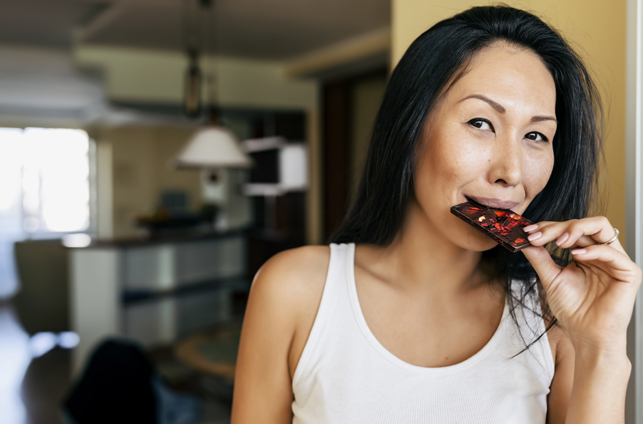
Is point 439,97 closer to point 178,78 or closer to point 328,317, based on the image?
point 328,317

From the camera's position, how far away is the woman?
0.82m

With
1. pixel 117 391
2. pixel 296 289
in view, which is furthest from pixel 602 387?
pixel 117 391

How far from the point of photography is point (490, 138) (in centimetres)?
82

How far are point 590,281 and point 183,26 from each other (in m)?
4.19

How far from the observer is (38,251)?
5.24 metres

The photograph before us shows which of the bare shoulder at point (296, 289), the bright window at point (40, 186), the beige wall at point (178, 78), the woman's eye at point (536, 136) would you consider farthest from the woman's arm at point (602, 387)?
the bright window at point (40, 186)

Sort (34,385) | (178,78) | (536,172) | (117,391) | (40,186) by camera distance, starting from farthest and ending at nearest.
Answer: (40,186), (178,78), (34,385), (117,391), (536,172)

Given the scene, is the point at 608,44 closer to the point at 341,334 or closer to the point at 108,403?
the point at 341,334

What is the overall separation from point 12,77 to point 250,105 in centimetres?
317

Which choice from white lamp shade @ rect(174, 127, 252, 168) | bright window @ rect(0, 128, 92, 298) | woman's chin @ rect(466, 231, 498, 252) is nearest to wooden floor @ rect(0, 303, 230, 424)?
white lamp shade @ rect(174, 127, 252, 168)

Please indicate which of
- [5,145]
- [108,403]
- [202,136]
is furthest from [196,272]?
[5,145]

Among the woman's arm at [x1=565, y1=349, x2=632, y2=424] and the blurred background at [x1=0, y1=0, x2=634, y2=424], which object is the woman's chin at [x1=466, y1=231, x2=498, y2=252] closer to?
the woman's arm at [x1=565, y1=349, x2=632, y2=424]

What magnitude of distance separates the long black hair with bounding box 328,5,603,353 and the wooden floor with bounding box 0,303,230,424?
232 cm

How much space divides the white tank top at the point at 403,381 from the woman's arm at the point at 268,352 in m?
0.04
